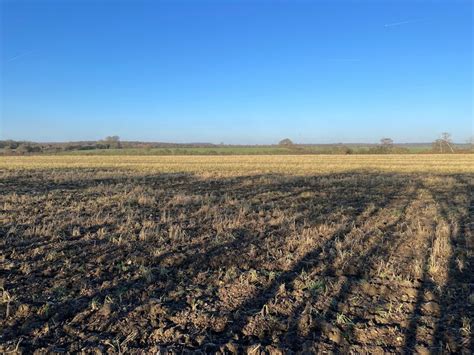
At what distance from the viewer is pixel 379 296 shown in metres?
5.06

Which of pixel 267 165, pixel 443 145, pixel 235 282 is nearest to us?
pixel 235 282

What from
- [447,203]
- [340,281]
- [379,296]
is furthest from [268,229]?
[447,203]

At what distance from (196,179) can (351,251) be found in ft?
53.4

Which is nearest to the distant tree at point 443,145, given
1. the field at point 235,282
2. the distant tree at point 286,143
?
the distant tree at point 286,143

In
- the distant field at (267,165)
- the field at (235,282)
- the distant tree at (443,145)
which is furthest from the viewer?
the distant tree at (443,145)

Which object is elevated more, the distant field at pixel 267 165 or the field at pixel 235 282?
the distant field at pixel 267 165

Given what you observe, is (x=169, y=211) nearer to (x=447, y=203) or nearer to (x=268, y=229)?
(x=268, y=229)

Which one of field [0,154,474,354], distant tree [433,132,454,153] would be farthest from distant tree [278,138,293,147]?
field [0,154,474,354]

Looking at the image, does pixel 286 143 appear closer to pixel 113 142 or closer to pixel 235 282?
pixel 113 142

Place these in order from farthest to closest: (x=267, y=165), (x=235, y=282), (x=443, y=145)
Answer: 1. (x=443, y=145)
2. (x=267, y=165)
3. (x=235, y=282)

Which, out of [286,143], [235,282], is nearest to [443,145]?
[286,143]

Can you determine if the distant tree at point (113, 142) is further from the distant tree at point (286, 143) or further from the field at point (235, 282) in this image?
the field at point (235, 282)

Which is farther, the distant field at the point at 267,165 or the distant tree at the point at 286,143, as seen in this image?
the distant tree at the point at 286,143

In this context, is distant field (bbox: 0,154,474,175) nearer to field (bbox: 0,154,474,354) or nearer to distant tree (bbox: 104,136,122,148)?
field (bbox: 0,154,474,354)
